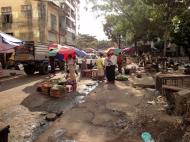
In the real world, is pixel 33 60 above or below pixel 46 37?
below

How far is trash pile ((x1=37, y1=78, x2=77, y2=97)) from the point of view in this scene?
1316 cm

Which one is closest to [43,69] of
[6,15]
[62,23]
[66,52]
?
[66,52]

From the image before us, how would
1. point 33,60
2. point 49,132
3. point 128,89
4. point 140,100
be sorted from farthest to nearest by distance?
point 33,60 → point 128,89 → point 140,100 → point 49,132

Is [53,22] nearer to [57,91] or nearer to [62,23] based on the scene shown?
[62,23]

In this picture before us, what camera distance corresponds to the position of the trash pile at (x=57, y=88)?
13.2 metres

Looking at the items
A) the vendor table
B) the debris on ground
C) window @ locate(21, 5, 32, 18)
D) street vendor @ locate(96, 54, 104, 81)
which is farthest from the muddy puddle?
window @ locate(21, 5, 32, 18)

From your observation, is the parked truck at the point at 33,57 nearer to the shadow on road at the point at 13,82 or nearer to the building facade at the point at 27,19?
the shadow on road at the point at 13,82

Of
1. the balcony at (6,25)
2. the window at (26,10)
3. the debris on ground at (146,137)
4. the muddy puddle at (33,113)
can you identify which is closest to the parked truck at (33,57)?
the muddy puddle at (33,113)

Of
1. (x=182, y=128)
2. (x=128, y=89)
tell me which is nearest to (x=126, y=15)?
(x=128, y=89)

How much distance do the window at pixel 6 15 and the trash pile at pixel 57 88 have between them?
2829cm

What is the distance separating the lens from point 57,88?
13.1m

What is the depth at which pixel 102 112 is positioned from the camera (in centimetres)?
1026

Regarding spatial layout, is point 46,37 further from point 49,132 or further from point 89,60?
point 49,132

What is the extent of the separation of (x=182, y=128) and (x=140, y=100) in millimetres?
4588
